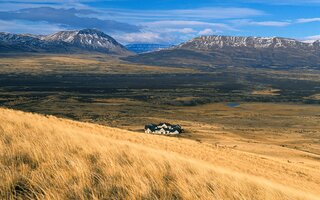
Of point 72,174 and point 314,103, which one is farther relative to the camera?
point 314,103

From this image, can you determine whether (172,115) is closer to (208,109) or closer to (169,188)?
(208,109)

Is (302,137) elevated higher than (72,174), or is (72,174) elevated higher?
(72,174)

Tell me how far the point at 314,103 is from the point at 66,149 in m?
109

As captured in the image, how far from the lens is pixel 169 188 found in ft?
18.8

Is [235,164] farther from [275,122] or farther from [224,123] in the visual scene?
[275,122]

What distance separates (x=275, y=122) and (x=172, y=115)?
18.9 m

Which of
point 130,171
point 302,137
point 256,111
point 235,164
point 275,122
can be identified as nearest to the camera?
point 130,171

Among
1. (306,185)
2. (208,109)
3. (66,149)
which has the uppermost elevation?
(66,149)

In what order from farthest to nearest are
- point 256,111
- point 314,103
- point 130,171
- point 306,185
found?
point 314,103, point 256,111, point 306,185, point 130,171

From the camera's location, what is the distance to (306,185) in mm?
21094

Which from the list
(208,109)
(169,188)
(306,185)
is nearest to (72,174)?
(169,188)

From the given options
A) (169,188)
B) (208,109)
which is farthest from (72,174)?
(208,109)

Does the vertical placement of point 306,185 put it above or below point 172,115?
above

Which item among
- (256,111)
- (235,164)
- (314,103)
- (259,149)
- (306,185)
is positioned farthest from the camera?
(314,103)
